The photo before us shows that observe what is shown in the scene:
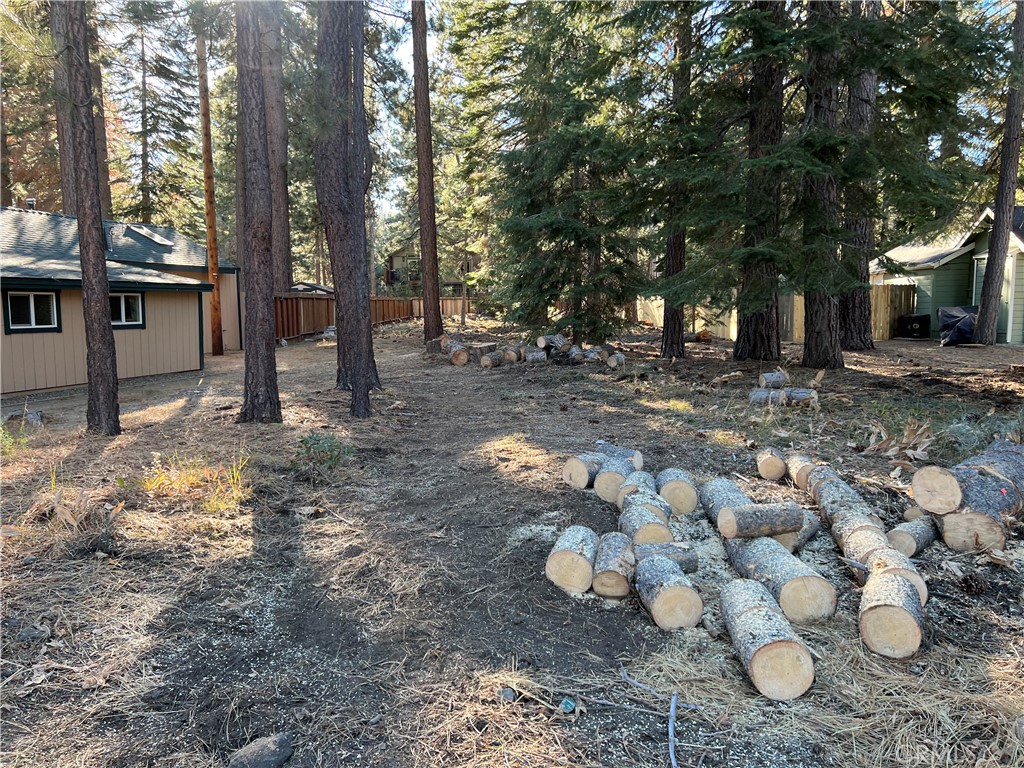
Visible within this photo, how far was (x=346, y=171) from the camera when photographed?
8.30 m

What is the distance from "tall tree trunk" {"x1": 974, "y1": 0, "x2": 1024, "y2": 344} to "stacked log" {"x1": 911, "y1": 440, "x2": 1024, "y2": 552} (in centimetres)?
1408

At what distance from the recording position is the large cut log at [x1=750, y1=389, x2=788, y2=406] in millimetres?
7770

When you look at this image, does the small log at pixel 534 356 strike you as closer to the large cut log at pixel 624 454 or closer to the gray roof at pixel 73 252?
the gray roof at pixel 73 252

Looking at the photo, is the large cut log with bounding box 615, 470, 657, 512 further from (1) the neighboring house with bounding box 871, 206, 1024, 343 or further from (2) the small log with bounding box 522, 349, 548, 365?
(1) the neighboring house with bounding box 871, 206, 1024, 343

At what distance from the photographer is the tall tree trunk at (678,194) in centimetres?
944

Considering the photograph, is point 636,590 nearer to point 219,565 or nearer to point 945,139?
point 219,565

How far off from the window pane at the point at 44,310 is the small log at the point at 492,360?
8164 mm

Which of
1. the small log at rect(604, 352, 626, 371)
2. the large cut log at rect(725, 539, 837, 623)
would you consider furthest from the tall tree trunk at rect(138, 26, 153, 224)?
the large cut log at rect(725, 539, 837, 623)

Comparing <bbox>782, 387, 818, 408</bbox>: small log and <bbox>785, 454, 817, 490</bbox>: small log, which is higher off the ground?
<bbox>782, 387, 818, 408</bbox>: small log

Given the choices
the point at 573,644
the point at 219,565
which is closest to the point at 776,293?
the point at 573,644

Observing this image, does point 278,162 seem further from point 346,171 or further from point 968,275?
point 968,275

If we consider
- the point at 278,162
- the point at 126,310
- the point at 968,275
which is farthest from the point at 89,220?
the point at 968,275

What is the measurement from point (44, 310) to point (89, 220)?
6.11m

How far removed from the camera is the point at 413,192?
34.9 meters
